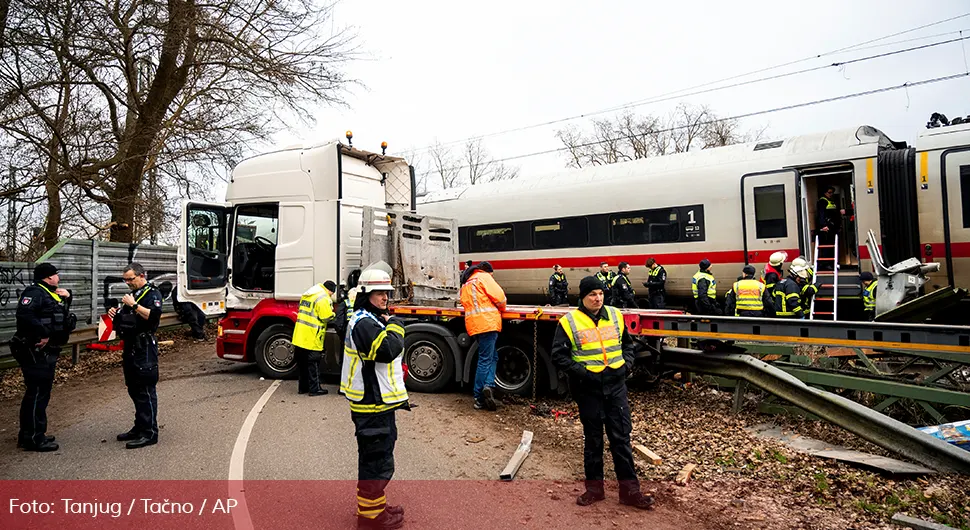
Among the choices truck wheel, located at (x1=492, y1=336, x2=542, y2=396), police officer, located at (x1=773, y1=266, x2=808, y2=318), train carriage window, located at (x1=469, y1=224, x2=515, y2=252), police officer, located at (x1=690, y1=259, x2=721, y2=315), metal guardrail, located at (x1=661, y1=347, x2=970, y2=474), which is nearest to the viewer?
metal guardrail, located at (x1=661, y1=347, x2=970, y2=474)

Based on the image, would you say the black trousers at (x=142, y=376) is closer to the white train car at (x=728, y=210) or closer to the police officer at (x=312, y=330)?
the police officer at (x=312, y=330)

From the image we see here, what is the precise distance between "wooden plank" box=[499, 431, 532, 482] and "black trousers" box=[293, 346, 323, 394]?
3287mm

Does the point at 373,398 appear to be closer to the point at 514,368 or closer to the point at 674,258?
the point at 514,368

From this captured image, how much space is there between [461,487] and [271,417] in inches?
119

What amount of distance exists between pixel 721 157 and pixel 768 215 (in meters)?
1.56

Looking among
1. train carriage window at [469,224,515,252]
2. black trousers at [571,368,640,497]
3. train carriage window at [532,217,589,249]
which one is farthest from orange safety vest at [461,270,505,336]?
train carriage window at [469,224,515,252]

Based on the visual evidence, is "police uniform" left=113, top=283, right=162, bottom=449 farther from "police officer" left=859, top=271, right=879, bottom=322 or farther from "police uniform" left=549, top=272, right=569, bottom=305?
"police officer" left=859, top=271, right=879, bottom=322

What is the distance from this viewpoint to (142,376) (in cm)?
568

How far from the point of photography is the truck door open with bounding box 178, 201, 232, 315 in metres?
9.02

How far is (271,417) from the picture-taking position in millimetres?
6668

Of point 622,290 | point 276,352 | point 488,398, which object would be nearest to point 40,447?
point 276,352

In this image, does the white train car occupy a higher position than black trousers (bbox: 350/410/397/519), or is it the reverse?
the white train car

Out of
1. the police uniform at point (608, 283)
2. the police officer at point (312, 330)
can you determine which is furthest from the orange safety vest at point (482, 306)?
the police uniform at point (608, 283)

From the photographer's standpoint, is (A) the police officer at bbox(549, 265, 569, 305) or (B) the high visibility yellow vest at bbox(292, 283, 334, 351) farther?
(A) the police officer at bbox(549, 265, 569, 305)
